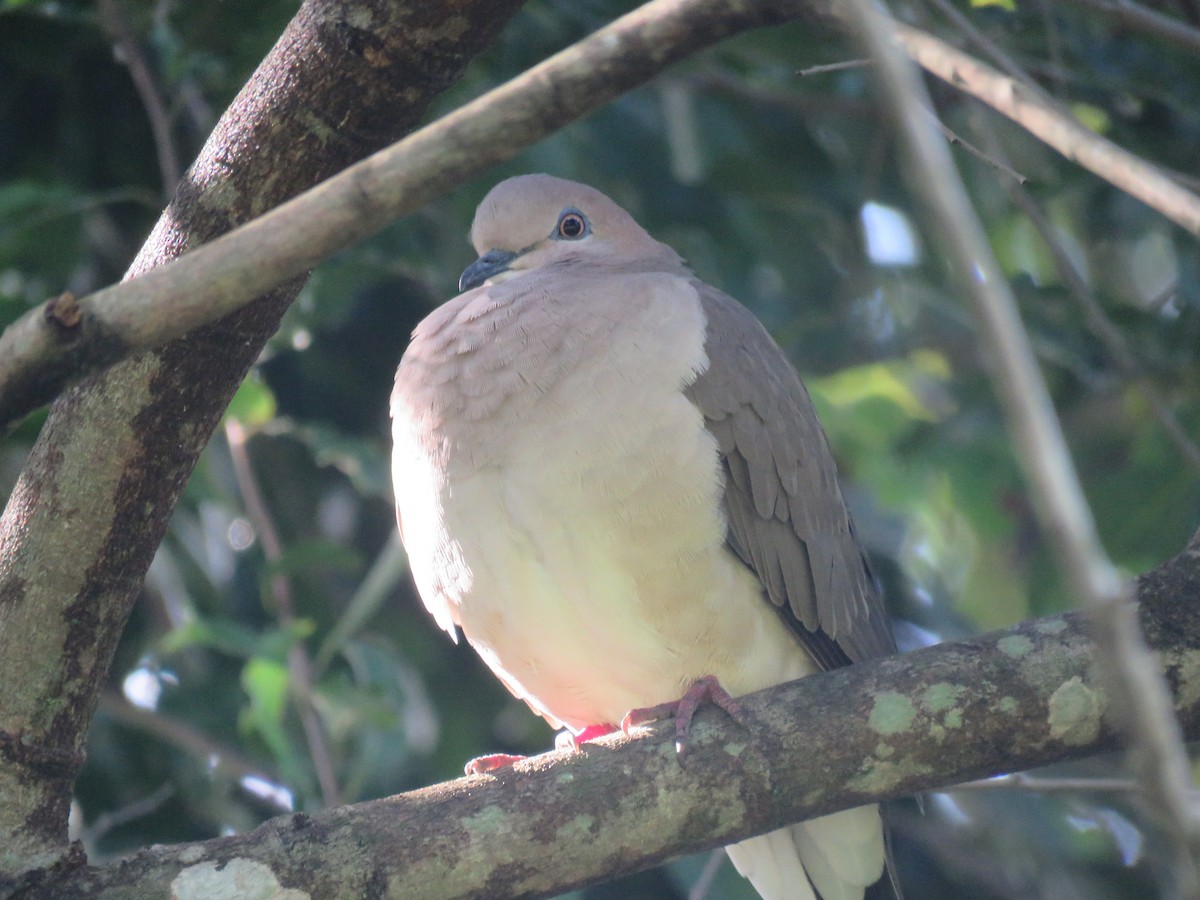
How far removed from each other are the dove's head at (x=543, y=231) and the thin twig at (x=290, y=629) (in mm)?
1028

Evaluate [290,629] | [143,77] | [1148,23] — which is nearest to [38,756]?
[290,629]

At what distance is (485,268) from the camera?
11.6 feet

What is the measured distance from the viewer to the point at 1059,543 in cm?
103

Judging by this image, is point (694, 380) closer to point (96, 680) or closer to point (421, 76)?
point (421, 76)

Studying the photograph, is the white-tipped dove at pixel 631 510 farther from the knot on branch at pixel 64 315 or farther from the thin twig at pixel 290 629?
the knot on branch at pixel 64 315

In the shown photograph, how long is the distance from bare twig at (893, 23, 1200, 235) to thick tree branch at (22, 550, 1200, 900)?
1.04 m

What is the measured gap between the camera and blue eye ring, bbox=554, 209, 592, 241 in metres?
3.65

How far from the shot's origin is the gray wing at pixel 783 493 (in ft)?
10.0

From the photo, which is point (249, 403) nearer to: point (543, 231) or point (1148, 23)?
point (543, 231)

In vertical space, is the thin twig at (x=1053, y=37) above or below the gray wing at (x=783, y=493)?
above

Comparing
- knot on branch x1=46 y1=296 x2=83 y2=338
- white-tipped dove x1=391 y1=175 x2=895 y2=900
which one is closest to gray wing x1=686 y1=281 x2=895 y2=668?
white-tipped dove x1=391 y1=175 x2=895 y2=900

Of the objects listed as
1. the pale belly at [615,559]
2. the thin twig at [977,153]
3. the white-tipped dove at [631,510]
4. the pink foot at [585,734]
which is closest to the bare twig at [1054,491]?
the thin twig at [977,153]

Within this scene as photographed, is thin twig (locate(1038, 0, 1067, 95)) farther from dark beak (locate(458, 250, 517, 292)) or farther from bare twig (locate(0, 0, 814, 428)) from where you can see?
bare twig (locate(0, 0, 814, 428))

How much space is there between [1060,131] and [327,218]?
930 millimetres
